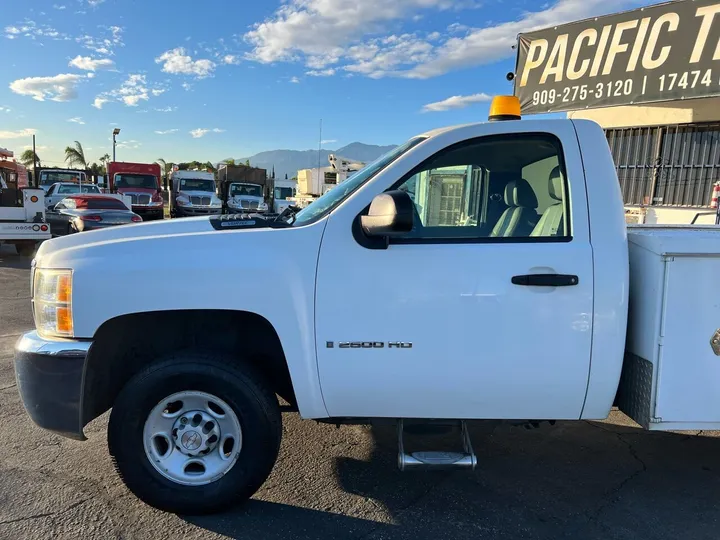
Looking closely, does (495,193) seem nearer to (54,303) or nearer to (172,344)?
(172,344)

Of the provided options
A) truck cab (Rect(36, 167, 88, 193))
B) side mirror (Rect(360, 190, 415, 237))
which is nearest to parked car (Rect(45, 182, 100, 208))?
truck cab (Rect(36, 167, 88, 193))

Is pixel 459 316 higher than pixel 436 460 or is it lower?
higher

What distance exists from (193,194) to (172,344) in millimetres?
23723

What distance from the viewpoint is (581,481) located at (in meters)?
3.12

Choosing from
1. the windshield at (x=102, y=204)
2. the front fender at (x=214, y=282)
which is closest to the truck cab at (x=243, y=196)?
A: the windshield at (x=102, y=204)

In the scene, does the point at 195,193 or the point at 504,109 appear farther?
the point at 195,193

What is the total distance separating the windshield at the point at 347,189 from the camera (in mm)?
2727

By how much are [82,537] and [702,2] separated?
994 cm

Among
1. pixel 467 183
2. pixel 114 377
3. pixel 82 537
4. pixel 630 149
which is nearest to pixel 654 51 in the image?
pixel 630 149

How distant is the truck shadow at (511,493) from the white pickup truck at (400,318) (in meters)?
0.35

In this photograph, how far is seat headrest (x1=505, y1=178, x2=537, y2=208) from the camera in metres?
2.74

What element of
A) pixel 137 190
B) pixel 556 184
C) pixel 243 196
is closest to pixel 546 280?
pixel 556 184

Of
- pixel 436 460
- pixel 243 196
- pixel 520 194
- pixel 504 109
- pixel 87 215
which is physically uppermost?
pixel 504 109

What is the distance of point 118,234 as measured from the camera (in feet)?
9.06
